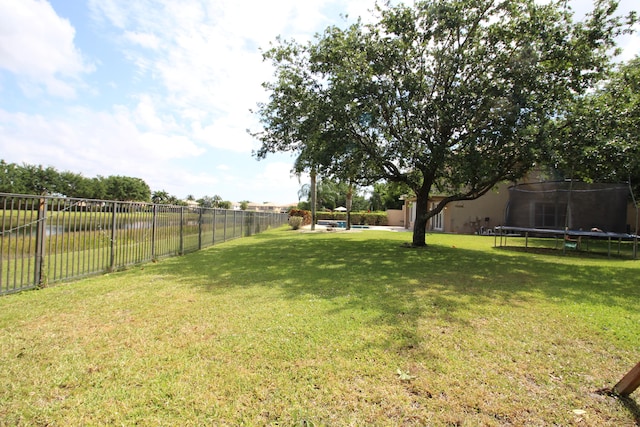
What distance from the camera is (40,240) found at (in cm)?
526

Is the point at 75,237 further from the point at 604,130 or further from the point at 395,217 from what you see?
the point at 395,217

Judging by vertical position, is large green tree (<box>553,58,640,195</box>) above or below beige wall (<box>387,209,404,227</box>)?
above

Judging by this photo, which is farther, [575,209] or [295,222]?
[295,222]

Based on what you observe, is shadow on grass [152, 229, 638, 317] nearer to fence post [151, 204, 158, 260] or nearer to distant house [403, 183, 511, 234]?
fence post [151, 204, 158, 260]

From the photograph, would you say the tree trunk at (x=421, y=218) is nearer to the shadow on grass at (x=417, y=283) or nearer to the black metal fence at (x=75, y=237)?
the shadow on grass at (x=417, y=283)

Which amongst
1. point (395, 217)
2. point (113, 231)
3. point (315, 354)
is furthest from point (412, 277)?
point (395, 217)

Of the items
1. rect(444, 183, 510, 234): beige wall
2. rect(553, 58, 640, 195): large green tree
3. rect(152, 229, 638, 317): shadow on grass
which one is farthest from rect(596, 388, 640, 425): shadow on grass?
rect(444, 183, 510, 234): beige wall

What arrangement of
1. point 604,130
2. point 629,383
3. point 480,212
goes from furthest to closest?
point 480,212 < point 604,130 < point 629,383

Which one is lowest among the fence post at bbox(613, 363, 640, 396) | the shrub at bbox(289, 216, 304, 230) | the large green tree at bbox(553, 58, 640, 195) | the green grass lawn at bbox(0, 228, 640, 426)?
the green grass lawn at bbox(0, 228, 640, 426)

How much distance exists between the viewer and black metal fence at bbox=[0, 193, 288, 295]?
191 inches

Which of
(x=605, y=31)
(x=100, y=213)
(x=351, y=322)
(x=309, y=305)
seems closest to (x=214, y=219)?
(x=100, y=213)

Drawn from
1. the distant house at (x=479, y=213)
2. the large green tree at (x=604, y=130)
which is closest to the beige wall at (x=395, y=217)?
the distant house at (x=479, y=213)

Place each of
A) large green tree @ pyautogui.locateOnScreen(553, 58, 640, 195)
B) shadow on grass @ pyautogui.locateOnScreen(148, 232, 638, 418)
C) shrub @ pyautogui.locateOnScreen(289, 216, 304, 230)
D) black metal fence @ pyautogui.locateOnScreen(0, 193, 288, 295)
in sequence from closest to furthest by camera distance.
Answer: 1. shadow on grass @ pyautogui.locateOnScreen(148, 232, 638, 418)
2. black metal fence @ pyautogui.locateOnScreen(0, 193, 288, 295)
3. large green tree @ pyautogui.locateOnScreen(553, 58, 640, 195)
4. shrub @ pyautogui.locateOnScreen(289, 216, 304, 230)

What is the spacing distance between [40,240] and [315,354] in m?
4.92
